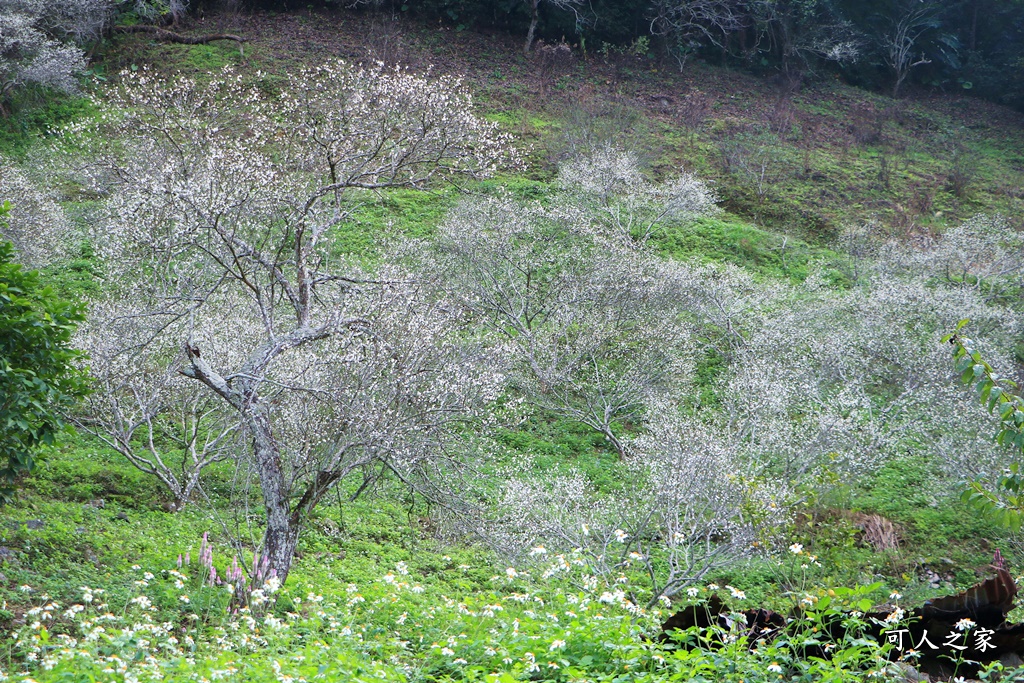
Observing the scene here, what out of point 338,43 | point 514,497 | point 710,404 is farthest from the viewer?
point 338,43

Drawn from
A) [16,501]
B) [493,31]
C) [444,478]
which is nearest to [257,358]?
[444,478]

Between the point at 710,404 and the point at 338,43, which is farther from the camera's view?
the point at 338,43

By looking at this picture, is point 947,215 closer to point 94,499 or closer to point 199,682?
point 94,499

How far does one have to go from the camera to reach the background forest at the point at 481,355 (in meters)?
6.99

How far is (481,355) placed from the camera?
12461 mm

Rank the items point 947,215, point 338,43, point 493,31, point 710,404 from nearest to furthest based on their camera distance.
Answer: point 710,404
point 947,215
point 338,43
point 493,31

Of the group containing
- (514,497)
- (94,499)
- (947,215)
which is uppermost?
(947,215)

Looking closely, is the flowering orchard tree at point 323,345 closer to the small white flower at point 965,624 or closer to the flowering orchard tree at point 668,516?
the flowering orchard tree at point 668,516

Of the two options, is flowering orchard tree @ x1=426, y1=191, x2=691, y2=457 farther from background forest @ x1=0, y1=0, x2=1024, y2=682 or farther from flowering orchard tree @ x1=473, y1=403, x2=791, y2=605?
flowering orchard tree @ x1=473, y1=403, x2=791, y2=605

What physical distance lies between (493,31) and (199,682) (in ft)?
146

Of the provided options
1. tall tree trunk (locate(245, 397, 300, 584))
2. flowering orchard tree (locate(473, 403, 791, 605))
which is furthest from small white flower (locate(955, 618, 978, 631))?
tall tree trunk (locate(245, 397, 300, 584))

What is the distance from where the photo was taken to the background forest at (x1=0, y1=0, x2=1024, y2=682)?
22.9 ft

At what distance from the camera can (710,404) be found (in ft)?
66.7

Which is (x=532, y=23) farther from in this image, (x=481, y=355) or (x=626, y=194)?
(x=481, y=355)
